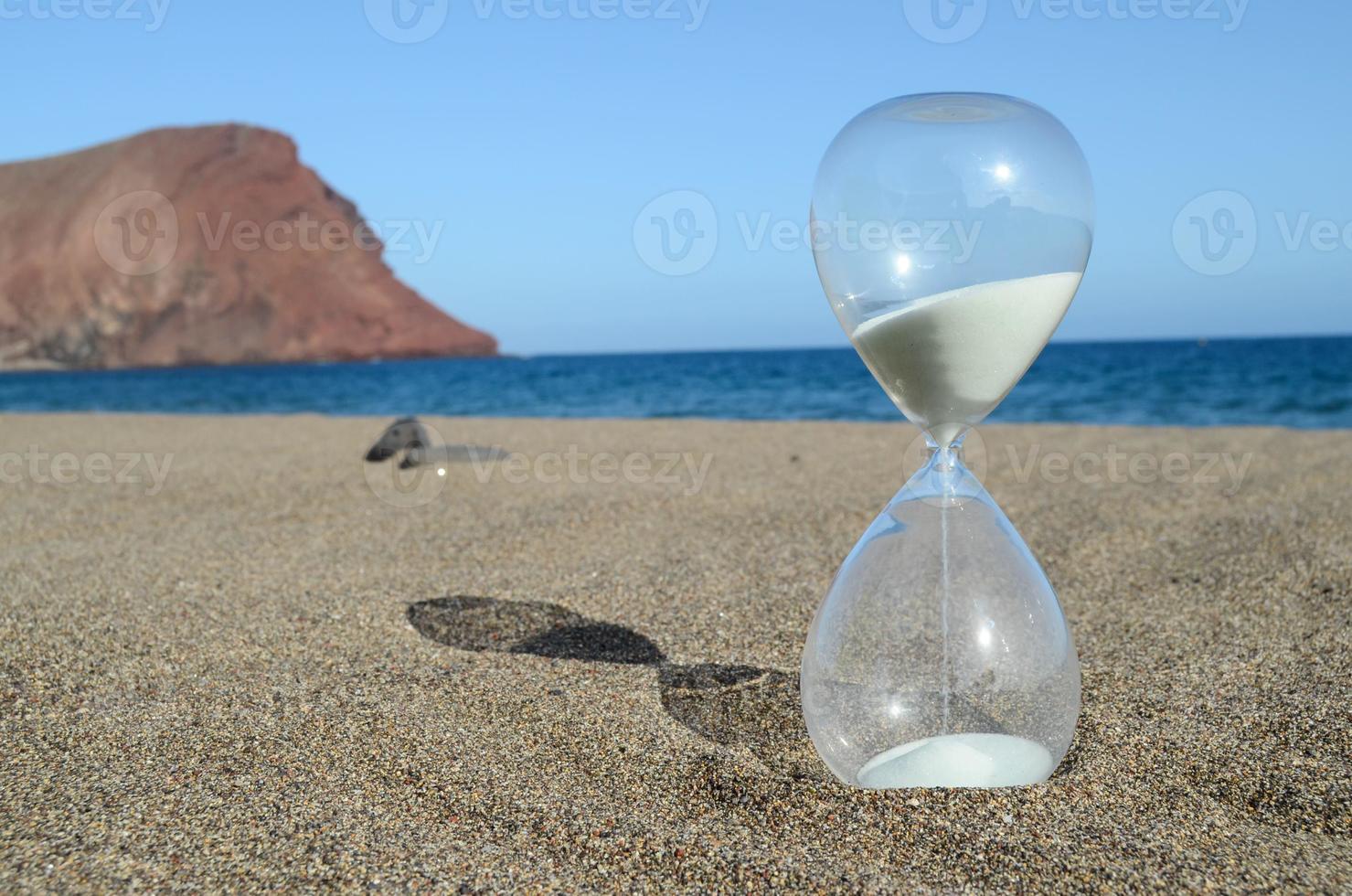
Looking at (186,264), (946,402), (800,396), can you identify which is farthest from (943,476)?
(186,264)

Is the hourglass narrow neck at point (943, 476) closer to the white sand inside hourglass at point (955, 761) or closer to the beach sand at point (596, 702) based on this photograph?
the white sand inside hourglass at point (955, 761)

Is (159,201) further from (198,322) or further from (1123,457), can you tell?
(1123,457)

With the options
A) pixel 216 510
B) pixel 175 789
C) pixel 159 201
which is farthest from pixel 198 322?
pixel 175 789

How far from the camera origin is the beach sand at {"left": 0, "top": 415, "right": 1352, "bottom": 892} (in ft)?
6.71

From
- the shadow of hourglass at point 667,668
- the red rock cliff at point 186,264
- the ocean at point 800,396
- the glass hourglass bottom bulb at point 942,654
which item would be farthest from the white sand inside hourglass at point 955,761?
the red rock cliff at point 186,264

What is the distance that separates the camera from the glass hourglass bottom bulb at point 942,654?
Answer: 2260mm

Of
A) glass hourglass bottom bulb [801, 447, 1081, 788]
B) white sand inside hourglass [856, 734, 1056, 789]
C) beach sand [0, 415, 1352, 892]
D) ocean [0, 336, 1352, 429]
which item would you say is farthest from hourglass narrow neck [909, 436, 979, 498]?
ocean [0, 336, 1352, 429]

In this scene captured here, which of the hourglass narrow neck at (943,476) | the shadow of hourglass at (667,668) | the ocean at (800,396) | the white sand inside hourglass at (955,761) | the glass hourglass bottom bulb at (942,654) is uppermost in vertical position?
the hourglass narrow neck at (943,476)

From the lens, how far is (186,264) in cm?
7288

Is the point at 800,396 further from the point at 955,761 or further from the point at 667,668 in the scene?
the point at 955,761

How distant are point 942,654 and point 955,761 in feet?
0.86

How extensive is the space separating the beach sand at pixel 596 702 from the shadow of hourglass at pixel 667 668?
0.05 feet

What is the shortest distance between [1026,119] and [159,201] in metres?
82.0

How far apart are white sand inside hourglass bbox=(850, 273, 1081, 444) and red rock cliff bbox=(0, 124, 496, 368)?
7483cm
